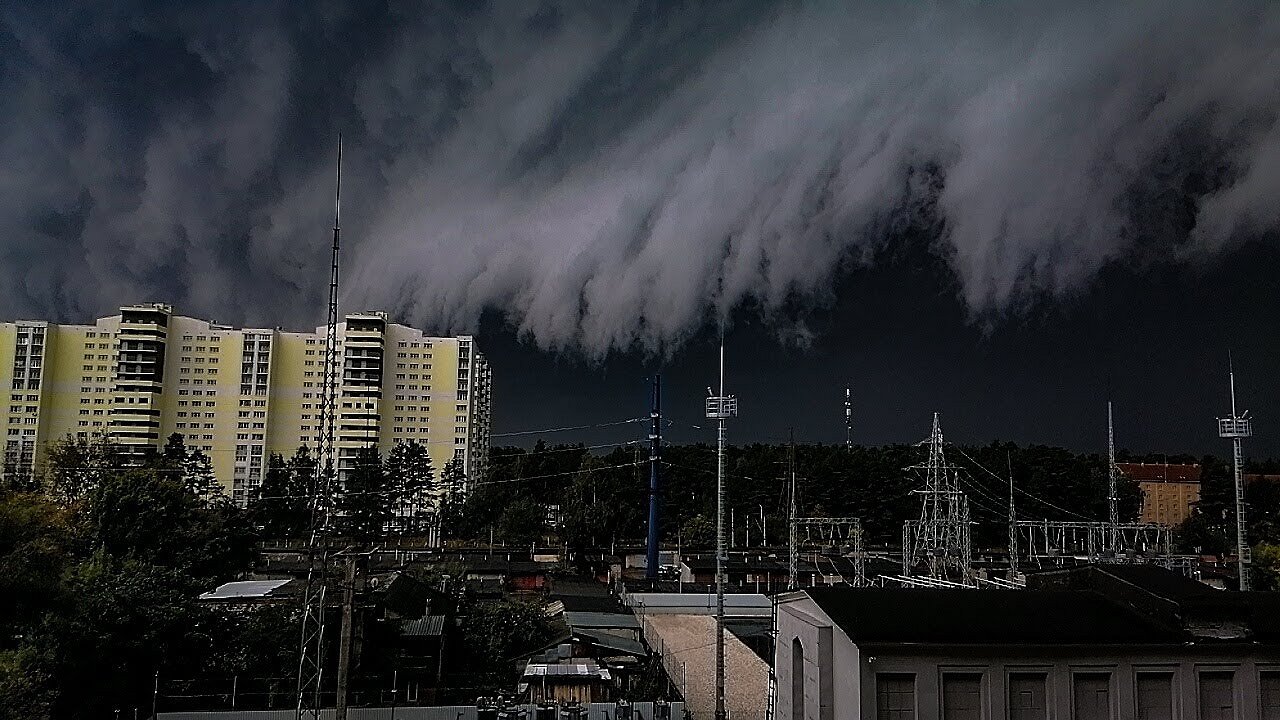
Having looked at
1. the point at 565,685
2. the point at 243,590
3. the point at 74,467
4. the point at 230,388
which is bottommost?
the point at 565,685

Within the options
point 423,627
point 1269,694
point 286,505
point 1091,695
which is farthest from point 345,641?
point 286,505

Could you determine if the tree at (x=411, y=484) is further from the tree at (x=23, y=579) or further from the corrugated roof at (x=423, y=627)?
the tree at (x=23, y=579)

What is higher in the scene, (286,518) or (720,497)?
(720,497)

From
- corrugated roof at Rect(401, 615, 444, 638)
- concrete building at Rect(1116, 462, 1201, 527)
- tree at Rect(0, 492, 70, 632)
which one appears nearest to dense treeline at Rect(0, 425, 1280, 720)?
tree at Rect(0, 492, 70, 632)

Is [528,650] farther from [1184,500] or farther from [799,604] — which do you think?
[1184,500]

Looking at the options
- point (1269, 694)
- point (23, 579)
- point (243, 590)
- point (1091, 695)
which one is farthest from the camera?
point (243, 590)

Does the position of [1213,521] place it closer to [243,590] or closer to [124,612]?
[243,590]
